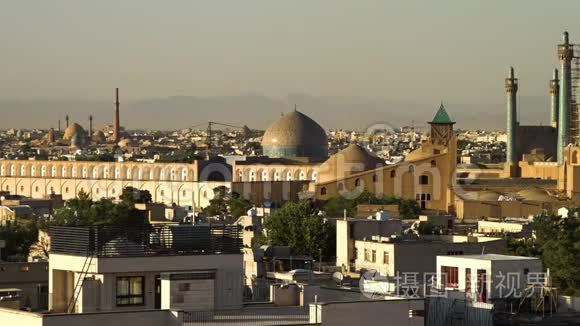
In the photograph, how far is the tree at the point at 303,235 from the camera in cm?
3488

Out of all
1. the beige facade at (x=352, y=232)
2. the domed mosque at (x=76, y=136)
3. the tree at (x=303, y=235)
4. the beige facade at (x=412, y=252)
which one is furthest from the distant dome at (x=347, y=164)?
the domed mosque at (x=76, y=136)

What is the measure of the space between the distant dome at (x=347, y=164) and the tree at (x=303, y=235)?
2919 centimetres

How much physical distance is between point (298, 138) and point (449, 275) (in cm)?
6969

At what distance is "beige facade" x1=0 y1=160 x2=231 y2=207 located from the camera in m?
76.2

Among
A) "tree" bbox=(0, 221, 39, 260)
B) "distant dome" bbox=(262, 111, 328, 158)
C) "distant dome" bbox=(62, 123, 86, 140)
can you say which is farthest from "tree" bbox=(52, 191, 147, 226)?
"distant dome" bbox=(62, 123, 86, 140)

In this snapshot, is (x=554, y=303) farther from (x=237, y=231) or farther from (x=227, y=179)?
(x=227, y=179)

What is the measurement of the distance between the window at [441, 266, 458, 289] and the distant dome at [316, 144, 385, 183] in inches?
1801

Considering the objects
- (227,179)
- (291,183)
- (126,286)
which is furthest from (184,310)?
(227,179)

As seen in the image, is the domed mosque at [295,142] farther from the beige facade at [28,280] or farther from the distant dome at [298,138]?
the beige facade at [28,280]

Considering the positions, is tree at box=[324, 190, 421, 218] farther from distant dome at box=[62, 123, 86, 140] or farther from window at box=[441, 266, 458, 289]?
distant dome at box=[62, 123, 86, 140]

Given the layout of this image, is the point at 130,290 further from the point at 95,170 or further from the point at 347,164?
the point at 95,170

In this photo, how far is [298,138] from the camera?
90.1 meters

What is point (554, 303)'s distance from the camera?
18.6 meters

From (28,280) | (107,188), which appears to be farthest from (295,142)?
(28,280)
